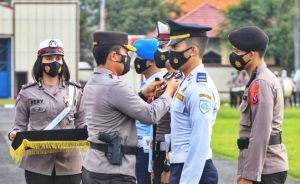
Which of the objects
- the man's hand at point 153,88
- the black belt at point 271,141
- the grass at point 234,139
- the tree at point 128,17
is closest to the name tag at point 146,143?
the man's hand at point 153,88

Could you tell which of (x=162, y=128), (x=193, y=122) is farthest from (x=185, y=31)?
(x=162, y=128)

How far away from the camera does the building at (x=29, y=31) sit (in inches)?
1796

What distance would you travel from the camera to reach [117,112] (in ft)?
19.2

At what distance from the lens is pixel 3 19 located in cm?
4628

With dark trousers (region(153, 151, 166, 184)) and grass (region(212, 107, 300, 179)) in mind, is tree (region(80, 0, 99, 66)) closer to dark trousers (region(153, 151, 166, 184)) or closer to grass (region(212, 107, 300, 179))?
grass (region(212, 107, 300, 179))

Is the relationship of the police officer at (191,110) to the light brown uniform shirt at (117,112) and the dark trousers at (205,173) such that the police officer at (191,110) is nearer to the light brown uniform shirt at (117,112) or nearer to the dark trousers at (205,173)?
the dark trousers at (205,173)

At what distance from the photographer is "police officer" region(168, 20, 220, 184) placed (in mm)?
5449

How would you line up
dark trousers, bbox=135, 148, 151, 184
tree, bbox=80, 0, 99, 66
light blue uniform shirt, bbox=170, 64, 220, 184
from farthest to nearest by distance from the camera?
tree, bbox=80, 0, 99, 66 < dark trousers, bbox=135, 148, 151, 184 < light blue uniform shirt, bbox=170, 64, 220, 184

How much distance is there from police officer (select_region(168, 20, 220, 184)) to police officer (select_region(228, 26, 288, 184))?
31cm

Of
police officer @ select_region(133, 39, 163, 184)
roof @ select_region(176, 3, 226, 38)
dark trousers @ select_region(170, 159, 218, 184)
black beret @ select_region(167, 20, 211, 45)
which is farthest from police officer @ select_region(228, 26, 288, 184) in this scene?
roof @ select_region(176, 3, 226, 38)

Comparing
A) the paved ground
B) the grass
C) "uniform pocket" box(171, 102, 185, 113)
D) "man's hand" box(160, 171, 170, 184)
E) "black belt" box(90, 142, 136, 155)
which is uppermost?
"uniform pocket" box(171, 102, 185, 113)

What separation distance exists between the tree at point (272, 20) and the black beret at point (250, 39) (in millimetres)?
43822

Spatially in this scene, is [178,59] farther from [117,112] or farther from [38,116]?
[38,116]

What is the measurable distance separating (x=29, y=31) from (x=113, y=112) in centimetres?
4099
